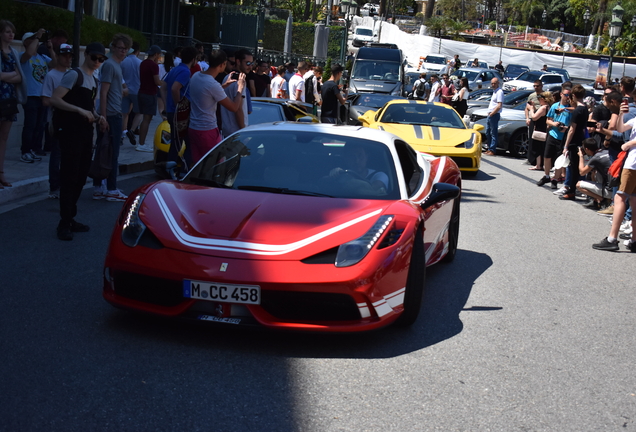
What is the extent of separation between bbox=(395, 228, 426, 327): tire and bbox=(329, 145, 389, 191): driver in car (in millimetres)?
631

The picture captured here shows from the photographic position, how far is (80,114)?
23.4ft

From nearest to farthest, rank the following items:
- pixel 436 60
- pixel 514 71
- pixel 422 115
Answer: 1. pixel 422 115
2. pixel 514 71
3. pixel 436 60

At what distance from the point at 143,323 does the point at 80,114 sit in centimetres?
300

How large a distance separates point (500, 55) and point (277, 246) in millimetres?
Answer: 55207

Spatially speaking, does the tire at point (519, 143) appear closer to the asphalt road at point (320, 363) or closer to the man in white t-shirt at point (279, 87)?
the man in white t-shirt at point (279, 87)

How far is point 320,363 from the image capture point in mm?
4379

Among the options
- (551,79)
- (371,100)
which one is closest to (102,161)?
(371,100)

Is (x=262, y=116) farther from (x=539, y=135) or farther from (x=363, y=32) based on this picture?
(x=363, y=32)

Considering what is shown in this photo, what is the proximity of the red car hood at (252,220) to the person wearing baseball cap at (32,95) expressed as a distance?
6263mm

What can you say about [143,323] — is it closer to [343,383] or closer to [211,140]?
[343,383]

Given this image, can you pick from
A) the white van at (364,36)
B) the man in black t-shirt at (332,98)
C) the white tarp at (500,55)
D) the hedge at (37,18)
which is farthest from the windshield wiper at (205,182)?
the white van at (364,36)

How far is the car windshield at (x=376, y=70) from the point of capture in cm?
2691

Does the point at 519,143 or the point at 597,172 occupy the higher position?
the point at 597,172

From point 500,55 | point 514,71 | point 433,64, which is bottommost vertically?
point 433,64
